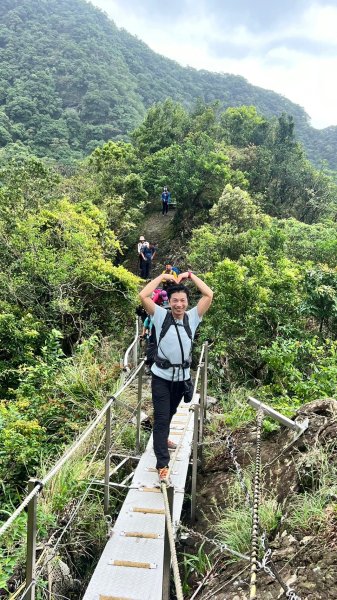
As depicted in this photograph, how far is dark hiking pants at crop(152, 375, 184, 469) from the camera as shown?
3943mm

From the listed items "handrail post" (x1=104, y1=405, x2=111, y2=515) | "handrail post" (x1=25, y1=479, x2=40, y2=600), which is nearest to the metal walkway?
"handrail post" (x1=104, y1=405, x2=111, y2=515)

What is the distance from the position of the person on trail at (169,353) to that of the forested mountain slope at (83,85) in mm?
42235

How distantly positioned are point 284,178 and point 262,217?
9.97 meters

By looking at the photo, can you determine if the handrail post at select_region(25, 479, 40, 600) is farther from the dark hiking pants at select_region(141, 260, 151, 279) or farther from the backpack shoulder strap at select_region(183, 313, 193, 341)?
the dark hiking pants at select_region(141, 260, 151, 279)

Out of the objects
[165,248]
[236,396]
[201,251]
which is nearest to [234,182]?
[165,248]

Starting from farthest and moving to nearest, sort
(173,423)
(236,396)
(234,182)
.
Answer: (234,182), (236,396), (173,423)

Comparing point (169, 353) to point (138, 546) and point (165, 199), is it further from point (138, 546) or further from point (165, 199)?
point (165, 199)

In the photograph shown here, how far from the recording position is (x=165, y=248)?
71.1 feet

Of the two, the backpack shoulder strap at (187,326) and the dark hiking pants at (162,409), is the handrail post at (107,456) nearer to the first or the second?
the dark hiking pants at (162,409)

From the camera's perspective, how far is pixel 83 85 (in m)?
78.7

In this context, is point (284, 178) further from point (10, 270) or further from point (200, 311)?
point (200, 311)

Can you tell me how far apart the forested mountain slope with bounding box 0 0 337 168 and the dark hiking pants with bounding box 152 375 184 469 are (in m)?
42.5

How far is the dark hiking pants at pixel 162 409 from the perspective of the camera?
3943 millimetres

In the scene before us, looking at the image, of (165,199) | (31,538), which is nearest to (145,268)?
(165,199)
